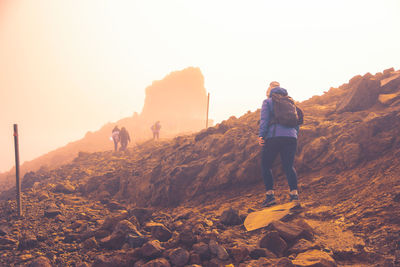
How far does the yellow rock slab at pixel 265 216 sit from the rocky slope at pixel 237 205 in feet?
0.43

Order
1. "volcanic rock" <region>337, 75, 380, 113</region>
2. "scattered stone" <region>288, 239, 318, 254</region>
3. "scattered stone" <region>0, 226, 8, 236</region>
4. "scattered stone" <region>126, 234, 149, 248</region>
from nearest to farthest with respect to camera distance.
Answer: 1. "scattered stone" <region>288, 239, 318, 254</region>
2. "scattered stone" <region>126, 234, 149, 248</region>
3. "scattered stone" <region>0, 226, 8, 236</region>
4. "volcanic rock" <region>337, 75, 380, 113</region>

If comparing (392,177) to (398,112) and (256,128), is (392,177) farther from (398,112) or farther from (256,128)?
(256,128)

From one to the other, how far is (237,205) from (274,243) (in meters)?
2.21

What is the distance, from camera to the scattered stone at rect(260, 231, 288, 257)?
9.40 ft

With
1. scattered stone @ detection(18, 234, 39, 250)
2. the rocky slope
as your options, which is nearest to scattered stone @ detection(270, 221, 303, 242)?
the rocky slope

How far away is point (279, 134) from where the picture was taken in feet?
13.6

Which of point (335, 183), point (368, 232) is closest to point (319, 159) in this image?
point (335, 183)

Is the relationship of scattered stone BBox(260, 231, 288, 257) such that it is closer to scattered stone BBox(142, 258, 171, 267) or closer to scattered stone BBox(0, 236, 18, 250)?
scattered stone BBox(142, 258, 171, 267)

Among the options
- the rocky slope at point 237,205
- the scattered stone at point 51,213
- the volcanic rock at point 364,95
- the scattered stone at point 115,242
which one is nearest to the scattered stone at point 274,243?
the rocky slope at point 237,205

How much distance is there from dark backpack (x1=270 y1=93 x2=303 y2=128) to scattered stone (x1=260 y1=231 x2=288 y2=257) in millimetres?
1981

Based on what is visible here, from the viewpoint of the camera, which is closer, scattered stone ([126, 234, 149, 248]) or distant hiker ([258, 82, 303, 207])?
scattered stone ([126, 234, 149, 248])

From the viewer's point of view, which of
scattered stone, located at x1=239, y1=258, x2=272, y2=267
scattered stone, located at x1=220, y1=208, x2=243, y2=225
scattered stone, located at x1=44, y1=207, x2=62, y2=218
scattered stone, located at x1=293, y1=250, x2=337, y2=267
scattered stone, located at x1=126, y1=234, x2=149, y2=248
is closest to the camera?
scattered stone, located at x1=293, y1=250, x2=337, y2=267

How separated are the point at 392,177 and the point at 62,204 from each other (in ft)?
27.7

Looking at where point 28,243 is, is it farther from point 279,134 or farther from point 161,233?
point 279,134
